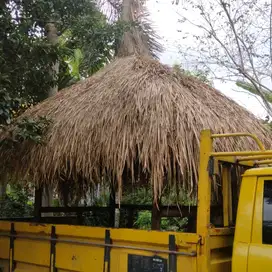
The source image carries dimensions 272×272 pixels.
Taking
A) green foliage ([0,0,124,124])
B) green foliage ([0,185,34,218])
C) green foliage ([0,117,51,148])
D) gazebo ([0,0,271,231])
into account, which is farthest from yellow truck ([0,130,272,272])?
green foliage ([0,185,34,218])

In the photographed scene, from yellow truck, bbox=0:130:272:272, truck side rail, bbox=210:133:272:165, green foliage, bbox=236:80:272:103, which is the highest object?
green foliage, bbox=236:80:272:103

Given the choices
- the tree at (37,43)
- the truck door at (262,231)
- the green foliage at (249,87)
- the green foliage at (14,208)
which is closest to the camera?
the truck door at (262,231)

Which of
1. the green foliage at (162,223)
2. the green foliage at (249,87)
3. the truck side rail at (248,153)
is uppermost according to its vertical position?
the green foliage at (249,87)

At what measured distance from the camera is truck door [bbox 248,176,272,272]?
329 centimetres

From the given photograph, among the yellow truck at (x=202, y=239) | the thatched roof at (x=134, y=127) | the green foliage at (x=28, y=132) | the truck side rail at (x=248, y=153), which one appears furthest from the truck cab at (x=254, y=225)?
the green foliage at (x=28, y=132)

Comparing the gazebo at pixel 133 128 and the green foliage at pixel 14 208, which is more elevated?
the gazebo at pixel 133 128

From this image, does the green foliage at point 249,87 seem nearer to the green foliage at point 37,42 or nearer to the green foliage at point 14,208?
the green foliage at point 37,42

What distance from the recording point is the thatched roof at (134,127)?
16.1 ft

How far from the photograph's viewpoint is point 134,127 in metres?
5.25

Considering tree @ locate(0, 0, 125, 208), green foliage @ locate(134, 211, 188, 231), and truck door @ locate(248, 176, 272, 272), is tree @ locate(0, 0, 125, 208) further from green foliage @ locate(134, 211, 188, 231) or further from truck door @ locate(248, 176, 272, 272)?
green foliage @ locate(134, 211, 188, 231)

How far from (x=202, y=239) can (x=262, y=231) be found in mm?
510

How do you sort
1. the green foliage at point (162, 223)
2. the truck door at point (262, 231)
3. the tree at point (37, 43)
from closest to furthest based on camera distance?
the truck door at point (262, 231), the tree at point (37, 43), the green foliage at point (162, 223)

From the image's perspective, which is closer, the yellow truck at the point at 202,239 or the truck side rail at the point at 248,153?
the yellow truck at the point at 202,239

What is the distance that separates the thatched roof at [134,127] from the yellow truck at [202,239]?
2.31 feet
